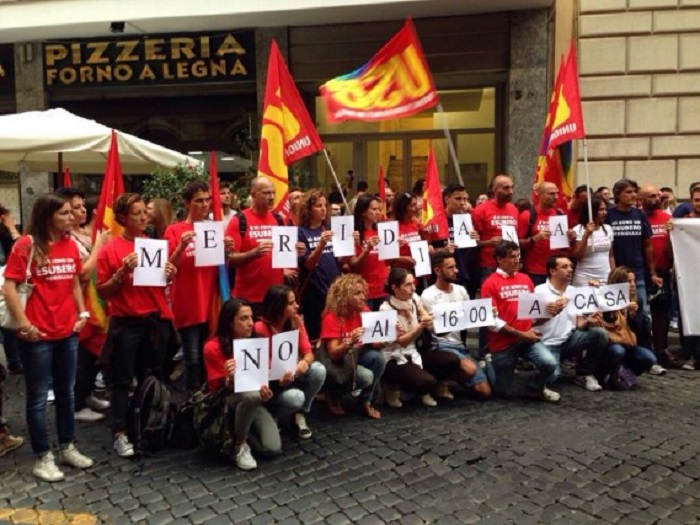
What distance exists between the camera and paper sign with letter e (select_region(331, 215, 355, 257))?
5.84 m

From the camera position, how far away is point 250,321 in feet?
15.3

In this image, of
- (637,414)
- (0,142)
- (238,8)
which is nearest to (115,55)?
(238,8)

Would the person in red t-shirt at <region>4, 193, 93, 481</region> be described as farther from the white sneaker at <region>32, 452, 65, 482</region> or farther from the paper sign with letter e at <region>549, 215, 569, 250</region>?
the paper sign with letter e at <region>549, 215, 569, 250</region>

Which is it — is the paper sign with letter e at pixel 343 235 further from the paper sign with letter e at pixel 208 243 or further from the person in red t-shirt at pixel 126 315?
the person in red t-shirt at pixel 126 315

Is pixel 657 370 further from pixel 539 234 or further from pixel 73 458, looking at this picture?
pixel 73 458

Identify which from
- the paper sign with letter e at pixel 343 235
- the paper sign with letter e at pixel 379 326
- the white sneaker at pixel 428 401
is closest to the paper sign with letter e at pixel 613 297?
the white sneaker at pixel 428 401

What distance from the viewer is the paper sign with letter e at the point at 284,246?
5465 mm

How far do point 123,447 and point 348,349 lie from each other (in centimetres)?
173

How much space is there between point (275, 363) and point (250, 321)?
34 cm

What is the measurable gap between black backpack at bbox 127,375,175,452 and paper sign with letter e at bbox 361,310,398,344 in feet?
5.07

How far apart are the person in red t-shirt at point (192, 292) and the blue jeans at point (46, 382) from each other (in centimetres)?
92

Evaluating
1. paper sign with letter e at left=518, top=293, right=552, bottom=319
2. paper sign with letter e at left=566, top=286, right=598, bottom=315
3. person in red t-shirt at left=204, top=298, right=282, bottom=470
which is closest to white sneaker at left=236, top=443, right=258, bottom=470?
person in red t-shirt at left=204, top=298, right=282, bottom=470

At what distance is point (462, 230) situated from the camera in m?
6.79

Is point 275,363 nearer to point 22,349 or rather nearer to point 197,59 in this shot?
point 22,349
